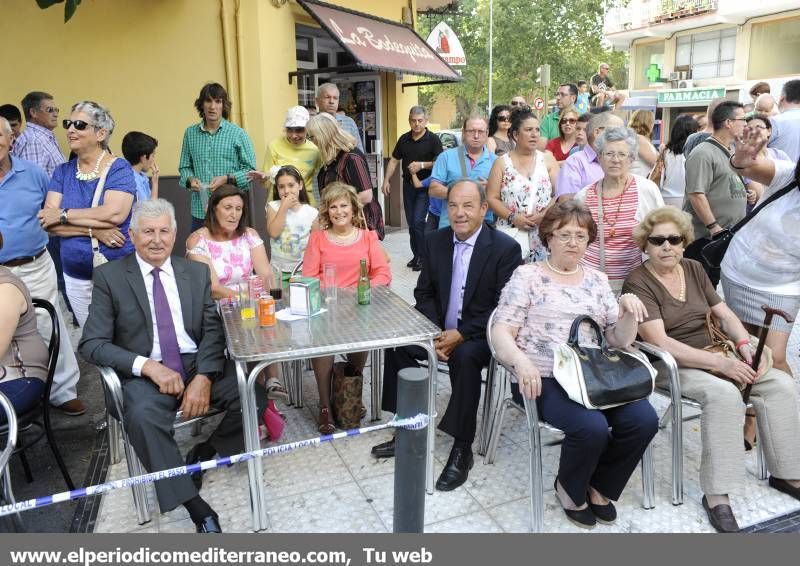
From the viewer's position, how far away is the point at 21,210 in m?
3.25

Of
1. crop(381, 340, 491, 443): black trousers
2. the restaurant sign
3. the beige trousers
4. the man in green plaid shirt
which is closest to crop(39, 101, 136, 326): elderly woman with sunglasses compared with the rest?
the man in green plaid shirt

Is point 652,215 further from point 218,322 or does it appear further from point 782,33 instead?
point 782,33

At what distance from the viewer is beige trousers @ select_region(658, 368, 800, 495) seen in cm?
262

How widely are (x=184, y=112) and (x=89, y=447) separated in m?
4.22

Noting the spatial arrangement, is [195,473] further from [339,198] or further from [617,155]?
[617,155]

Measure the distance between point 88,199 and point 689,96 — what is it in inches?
1037

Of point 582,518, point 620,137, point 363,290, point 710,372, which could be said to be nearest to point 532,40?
point 620,137

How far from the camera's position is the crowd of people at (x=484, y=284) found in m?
2.57

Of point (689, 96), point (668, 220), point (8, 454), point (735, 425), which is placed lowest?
point (735, 425)

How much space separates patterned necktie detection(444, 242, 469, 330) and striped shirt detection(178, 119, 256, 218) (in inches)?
93.7

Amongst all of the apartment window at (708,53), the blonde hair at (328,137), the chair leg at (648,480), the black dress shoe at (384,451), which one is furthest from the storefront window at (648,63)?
the black dress shoe at (384,451)

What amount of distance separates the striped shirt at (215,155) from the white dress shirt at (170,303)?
213 cm

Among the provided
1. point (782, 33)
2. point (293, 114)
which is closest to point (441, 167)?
point (293, 114)

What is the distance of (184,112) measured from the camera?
6473mm
